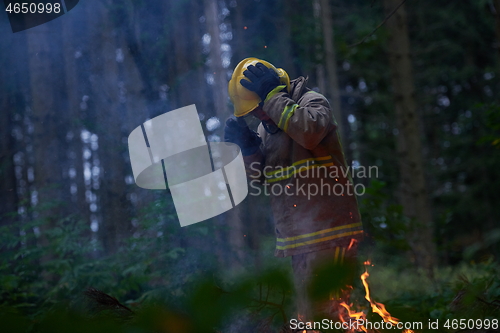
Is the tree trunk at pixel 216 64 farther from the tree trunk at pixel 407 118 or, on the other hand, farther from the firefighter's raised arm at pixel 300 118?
the tree trunk at pixel 407 118

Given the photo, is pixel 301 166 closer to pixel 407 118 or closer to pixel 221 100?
pixel 221 100

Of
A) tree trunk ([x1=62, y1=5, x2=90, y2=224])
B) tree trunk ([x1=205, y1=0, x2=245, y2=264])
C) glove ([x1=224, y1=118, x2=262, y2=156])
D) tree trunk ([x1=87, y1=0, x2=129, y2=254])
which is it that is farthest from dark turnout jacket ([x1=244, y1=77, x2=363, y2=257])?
tree trunk ([x1=62, y1=5, x2=90, y2=224])

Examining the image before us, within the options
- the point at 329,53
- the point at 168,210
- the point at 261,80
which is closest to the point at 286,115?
the point at 261,80

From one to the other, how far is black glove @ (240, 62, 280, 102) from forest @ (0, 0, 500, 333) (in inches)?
45.2

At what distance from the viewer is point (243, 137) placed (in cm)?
308

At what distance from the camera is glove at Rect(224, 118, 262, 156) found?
3074mm

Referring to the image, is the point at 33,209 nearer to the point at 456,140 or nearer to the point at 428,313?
the point at 428,313

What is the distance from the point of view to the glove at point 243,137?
10.1 feet

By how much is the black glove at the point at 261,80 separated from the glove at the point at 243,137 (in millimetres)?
340

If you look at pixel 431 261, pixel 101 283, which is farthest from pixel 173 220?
pixel 431 261

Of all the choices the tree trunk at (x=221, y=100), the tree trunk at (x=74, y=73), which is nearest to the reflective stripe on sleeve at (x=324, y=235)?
the tree trunk at (x=221, y=100)

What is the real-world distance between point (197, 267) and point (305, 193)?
1959 mm

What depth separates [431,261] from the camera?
25.0 ft

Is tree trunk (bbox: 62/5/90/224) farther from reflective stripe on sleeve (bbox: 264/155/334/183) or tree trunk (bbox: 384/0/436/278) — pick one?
tree trunk (bbox: 384/0/436/278)
